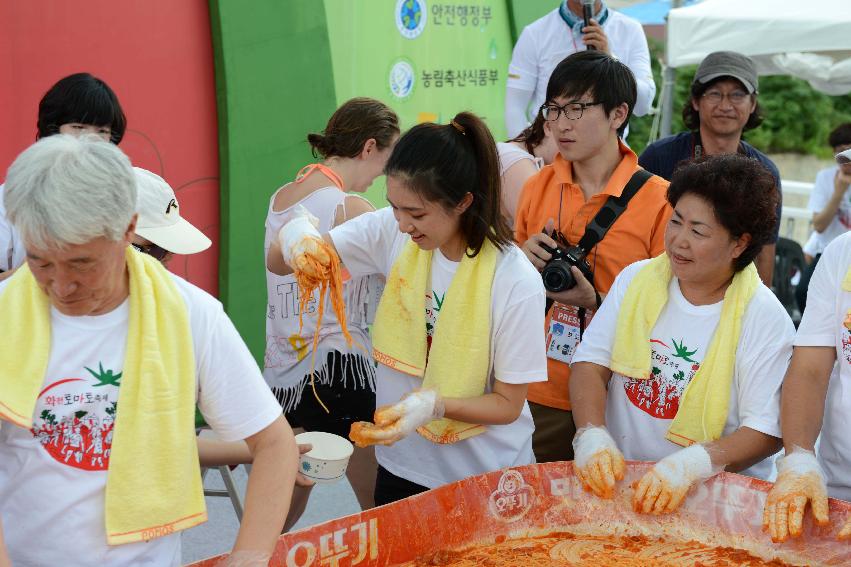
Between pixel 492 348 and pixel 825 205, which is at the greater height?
pixel 492 348

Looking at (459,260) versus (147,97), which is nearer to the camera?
(459,260)

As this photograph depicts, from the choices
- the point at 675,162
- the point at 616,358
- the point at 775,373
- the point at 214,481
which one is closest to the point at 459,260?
the point at 616,358

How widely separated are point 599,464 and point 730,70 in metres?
1.91

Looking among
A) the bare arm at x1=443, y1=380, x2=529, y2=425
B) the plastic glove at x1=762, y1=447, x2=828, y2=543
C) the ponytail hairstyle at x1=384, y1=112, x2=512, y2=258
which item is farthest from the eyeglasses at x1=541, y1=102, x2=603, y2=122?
the plastic glove at x1=762, y1=447, x2=828, y2=543

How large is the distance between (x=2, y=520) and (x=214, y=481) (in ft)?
8.20

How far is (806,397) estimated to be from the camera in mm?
2234

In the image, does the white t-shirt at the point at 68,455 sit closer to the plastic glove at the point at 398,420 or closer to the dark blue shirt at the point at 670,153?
the plastic glove at the point at 398,420

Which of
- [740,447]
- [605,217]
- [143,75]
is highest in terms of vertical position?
[143,75]

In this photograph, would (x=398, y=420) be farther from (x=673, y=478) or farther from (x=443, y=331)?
(x=673, y=478)

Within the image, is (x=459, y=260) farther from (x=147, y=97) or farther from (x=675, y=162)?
(x=147, y=97)

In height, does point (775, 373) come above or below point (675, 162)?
below

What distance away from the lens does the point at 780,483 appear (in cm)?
219

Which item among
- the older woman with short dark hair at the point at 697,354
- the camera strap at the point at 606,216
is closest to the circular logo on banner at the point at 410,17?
the camera strap at the point at 606,216

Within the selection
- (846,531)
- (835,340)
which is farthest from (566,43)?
(846,531)
